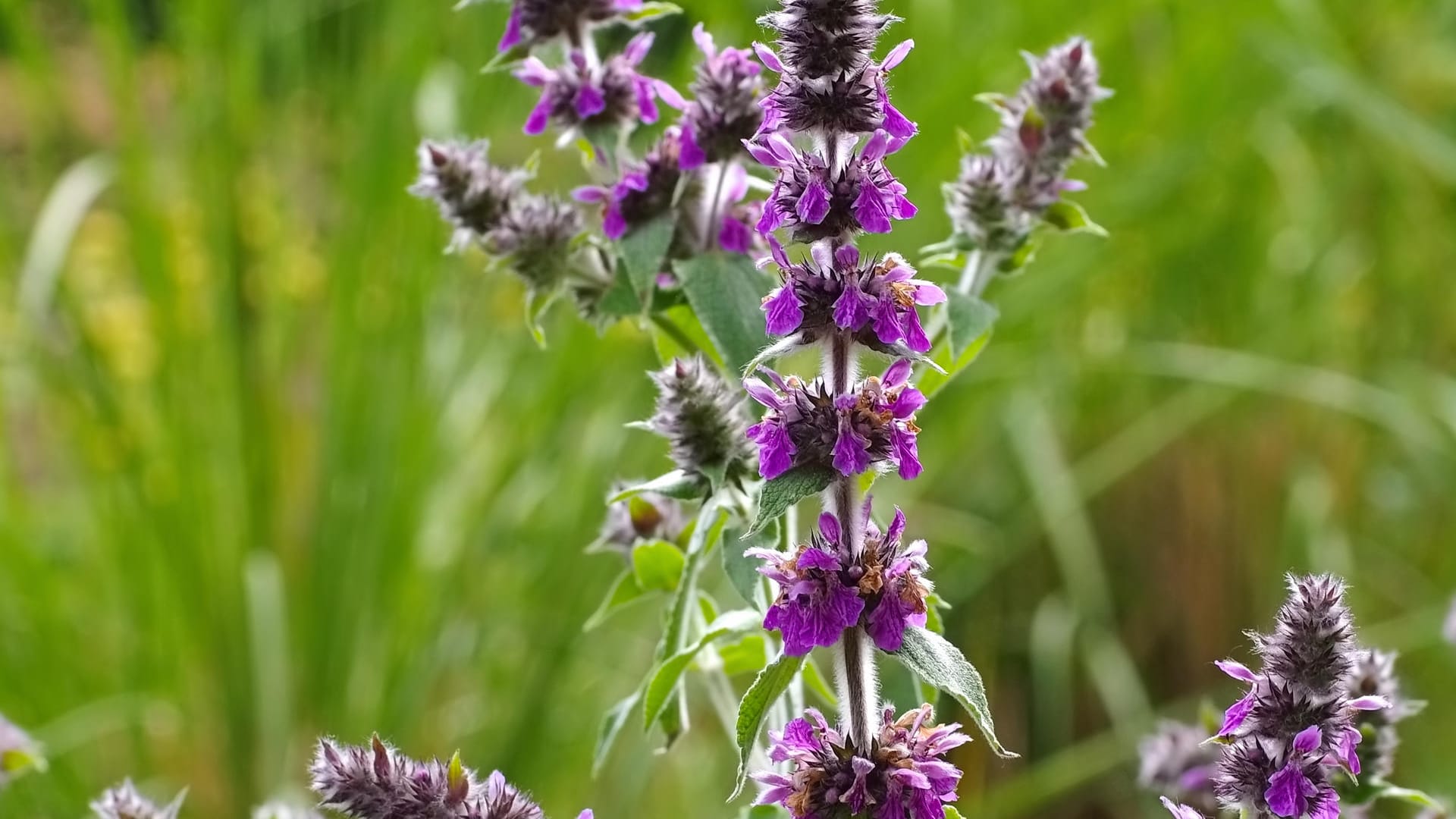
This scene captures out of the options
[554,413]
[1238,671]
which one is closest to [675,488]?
[1238,671]

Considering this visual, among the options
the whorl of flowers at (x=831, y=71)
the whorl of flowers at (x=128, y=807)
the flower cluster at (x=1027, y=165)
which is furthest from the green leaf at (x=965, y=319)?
the whorl of flowers at (x=128, y=807)

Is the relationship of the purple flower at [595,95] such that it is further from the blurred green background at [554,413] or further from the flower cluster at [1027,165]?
the blurred green background at [554,413]

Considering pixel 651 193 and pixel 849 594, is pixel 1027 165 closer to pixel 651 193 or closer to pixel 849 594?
pixel 651 193

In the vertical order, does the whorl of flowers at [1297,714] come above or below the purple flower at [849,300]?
below

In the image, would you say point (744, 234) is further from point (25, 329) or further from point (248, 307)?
point (248, 307)

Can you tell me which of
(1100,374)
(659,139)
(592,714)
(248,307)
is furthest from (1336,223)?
(659,139)
